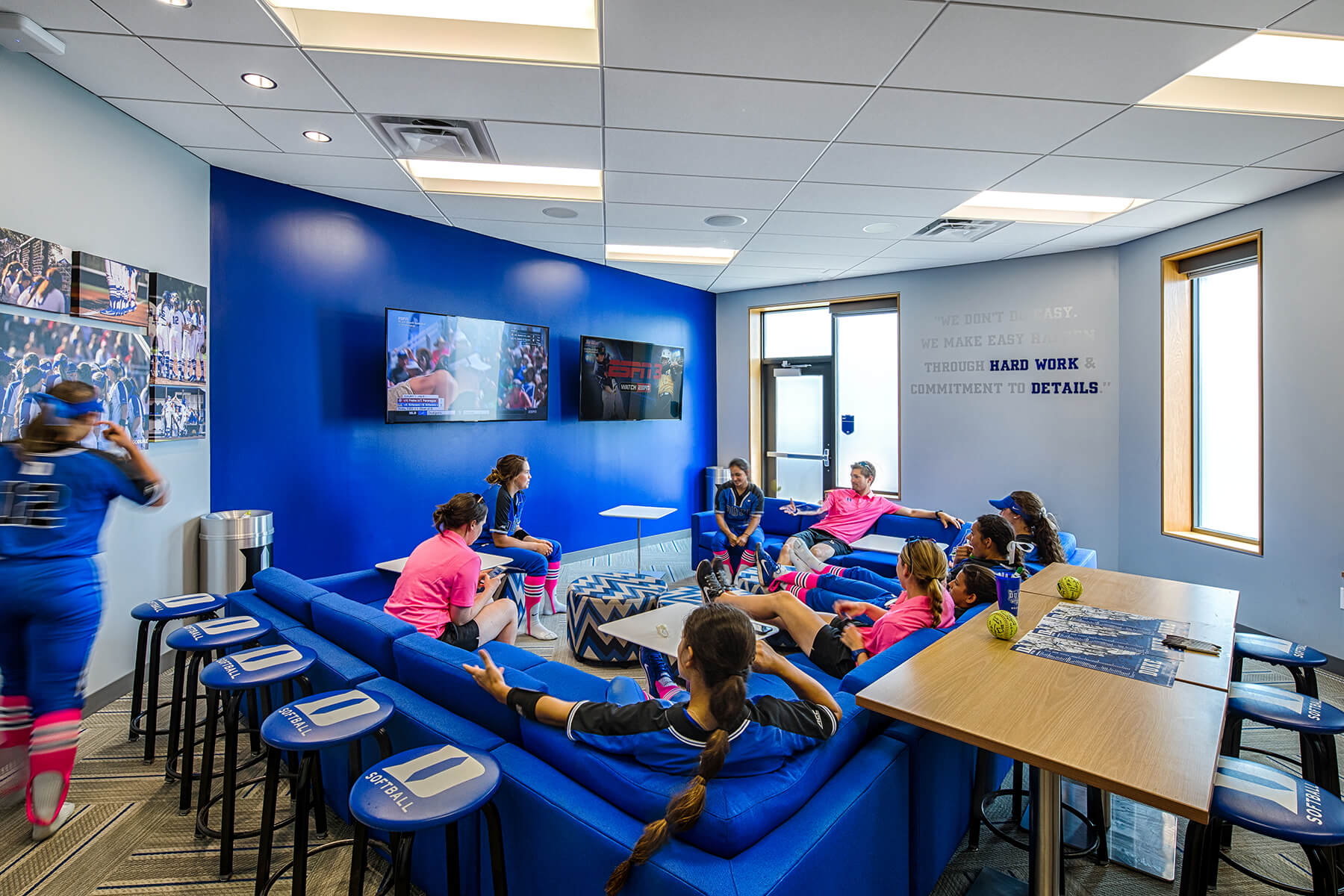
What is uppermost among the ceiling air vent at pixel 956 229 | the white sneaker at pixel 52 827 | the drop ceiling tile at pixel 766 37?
the ceiling air vent at pixel 956 229

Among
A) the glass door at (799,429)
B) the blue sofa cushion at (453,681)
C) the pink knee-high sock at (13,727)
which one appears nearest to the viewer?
the blue sofa cushion at (453,681)

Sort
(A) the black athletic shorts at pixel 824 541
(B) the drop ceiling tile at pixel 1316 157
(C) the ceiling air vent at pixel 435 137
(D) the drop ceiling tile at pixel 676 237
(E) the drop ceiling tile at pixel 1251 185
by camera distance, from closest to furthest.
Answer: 1. (C) the ceiling air vent at pixel 435 137
2. (B) the drop ceiling tile at pixel 1316 157
3. (E) the drop ceiling tile at pixel 1251 185
4. (A) the black athletic shorts at pixel 824 541
5. (D) the drop ceiling tile at pixel 676 237

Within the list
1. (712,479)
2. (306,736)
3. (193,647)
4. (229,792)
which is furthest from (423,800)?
(712,479)

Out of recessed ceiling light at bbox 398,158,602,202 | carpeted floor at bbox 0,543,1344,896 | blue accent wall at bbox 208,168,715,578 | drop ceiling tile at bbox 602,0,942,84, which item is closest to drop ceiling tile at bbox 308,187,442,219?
blue accent wall at bbox 208,168,715,578

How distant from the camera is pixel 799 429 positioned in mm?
7930

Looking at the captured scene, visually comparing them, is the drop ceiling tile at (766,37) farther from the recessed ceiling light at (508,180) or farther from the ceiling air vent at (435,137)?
the recessed ceiling light at (508,180)

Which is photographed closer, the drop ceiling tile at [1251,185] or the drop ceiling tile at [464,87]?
the drop ceiling tile at [464,87]

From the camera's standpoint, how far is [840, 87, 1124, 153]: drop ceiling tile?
303 centimetres

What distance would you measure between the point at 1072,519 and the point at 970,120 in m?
4.17

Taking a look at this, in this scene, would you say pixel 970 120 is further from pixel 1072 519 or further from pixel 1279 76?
pixel 1072 519

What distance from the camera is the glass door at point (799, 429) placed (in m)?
7.65

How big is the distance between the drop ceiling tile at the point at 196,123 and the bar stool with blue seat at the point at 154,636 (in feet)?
7.92

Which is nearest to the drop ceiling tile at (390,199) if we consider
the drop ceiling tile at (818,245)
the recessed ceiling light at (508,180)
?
the recessed ceiling light at (508,180)

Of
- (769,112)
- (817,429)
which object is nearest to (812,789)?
(769,112)
